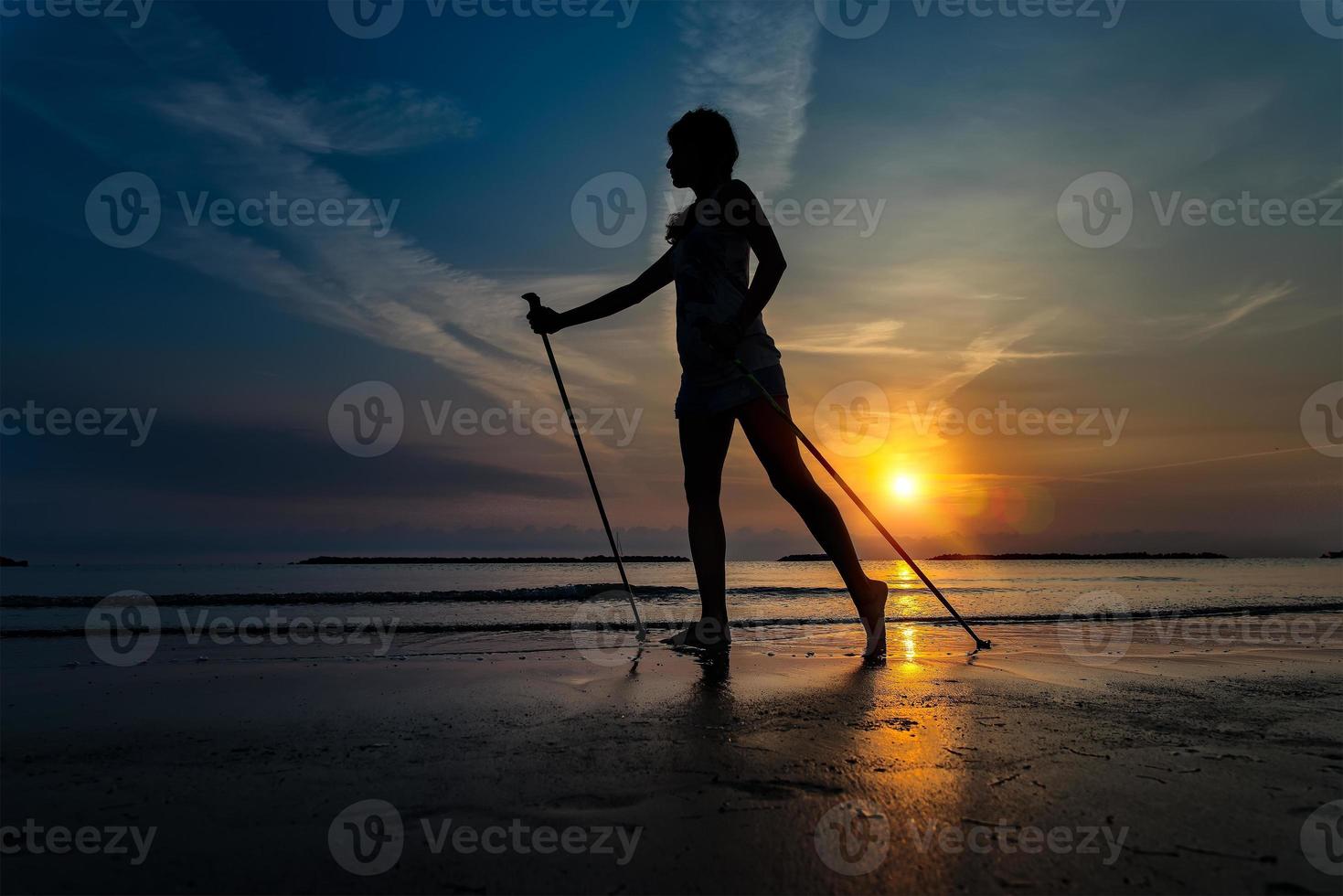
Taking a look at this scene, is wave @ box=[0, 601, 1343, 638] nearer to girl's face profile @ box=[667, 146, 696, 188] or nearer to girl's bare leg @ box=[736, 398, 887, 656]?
girl's bare leg @ box=[736, 398, 887, 656]

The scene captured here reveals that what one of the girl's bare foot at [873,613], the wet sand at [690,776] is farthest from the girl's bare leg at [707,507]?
the wet sand at [690,776]

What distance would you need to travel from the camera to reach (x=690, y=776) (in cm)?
172

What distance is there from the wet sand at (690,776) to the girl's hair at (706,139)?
2.73m

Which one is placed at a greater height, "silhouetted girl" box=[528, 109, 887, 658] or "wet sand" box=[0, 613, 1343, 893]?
"silhouetted girl" box=[528, 109, 887, 658]

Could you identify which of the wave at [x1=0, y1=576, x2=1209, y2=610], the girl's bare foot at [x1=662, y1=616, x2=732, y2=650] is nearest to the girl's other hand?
the girl's bare foot at [x1=662, y1=616, x2=732, y2=650]

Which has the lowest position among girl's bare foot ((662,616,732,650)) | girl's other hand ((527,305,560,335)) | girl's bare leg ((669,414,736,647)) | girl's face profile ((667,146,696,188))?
girl's bare foot ((662,616,732,650))

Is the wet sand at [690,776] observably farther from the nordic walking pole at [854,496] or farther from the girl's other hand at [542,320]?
the girl's other hand at [542,320]

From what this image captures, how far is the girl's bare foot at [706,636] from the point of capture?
13.8ft

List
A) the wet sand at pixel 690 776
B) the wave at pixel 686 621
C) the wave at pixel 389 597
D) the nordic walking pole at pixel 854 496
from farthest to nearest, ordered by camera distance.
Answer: the wave at pixel 389 597 → the wave at pixel 686 621 → the nordic walking pole at pixel 854 496 → the wet sand at pixel 690 776

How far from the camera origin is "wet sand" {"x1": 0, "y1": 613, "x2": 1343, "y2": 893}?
1.25m

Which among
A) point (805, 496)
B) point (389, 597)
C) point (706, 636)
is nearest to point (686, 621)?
point (706, 636)

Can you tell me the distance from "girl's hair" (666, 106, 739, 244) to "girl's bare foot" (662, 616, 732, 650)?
2.25 meters

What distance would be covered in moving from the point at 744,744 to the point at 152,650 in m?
3.77

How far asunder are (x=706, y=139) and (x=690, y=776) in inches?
141
